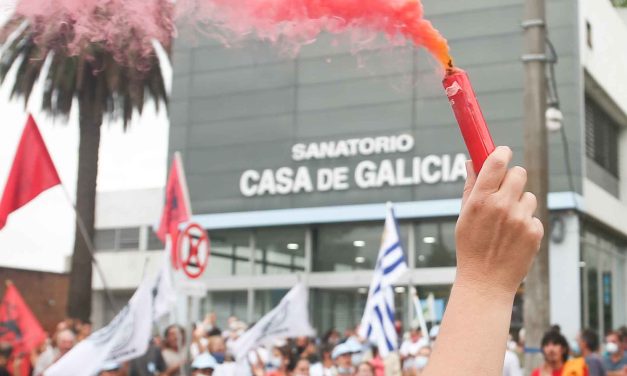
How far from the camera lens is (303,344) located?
51.9 feet

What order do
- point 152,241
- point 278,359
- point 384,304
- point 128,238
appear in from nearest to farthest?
point 278,359 → point 384,304 → point 152,241 → point 128,238

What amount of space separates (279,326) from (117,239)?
2758cm

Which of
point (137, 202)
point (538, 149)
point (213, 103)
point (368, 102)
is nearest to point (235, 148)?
point (213, 103)

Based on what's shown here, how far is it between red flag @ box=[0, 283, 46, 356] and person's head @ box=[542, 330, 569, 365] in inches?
248

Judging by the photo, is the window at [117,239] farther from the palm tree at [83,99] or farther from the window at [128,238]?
the palm tree at [83,99]

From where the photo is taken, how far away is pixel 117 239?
38.0 metres

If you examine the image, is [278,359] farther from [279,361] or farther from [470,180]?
[470,180]

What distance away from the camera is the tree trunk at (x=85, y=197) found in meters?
19.9

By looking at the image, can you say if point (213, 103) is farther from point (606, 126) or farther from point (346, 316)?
point (606, 126)

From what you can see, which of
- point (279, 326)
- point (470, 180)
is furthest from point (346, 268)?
point (470, 180)

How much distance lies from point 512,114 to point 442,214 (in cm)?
286

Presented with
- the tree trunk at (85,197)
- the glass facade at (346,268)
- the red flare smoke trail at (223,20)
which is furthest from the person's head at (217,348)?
the glass facade at (346,268)

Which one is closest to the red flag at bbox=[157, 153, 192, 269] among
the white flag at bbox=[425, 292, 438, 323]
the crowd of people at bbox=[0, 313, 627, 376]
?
the crowd of people at bbox=[0, 313, 627, 376]

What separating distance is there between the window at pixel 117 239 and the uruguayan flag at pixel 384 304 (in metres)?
24.4
